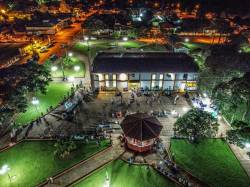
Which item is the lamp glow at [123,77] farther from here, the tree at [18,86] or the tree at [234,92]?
the tree at [234,92]

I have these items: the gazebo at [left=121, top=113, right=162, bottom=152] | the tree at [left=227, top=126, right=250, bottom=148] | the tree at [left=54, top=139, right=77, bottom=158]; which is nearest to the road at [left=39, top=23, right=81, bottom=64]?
the tree at [left=54, top=139, right=77, bottom=158]

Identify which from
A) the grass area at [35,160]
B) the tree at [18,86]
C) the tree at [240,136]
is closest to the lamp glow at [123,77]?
the tree at [18,86]

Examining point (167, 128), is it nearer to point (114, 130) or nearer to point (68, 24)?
point (114, 130)

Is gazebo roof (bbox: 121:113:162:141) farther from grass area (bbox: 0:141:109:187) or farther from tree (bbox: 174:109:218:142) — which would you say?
grass area (bbox: 0:141:109:187)

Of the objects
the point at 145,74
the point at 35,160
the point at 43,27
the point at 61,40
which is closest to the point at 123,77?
the point at 145,74

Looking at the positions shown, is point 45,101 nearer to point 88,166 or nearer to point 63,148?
point 63,148
